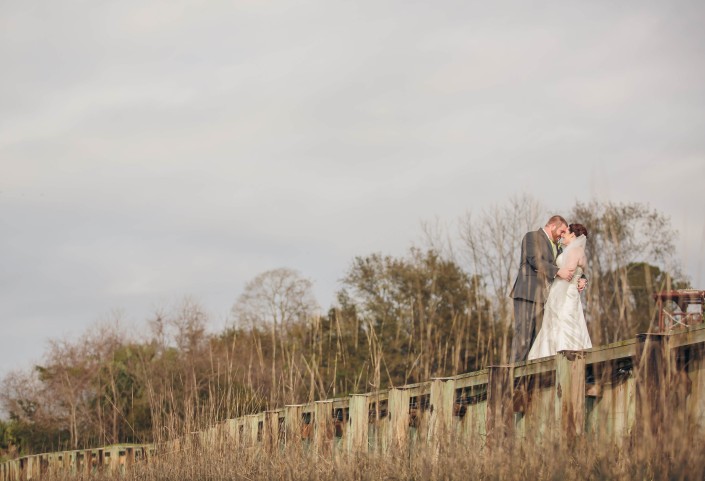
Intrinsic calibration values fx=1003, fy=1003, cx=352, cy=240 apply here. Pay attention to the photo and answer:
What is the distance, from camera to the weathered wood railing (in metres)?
5.87

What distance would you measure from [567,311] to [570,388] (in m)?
3.61

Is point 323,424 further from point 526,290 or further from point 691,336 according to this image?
point 691,336

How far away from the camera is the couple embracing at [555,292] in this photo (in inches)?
384

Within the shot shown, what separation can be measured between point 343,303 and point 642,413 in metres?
30.6

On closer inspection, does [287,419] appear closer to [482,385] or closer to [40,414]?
[482,385]

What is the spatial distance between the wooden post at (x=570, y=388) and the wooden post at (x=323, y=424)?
8.97 ft

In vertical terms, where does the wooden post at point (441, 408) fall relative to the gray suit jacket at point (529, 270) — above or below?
below

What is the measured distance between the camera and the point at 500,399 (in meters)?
6.97

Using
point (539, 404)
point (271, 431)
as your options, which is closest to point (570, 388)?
point (539, 404)

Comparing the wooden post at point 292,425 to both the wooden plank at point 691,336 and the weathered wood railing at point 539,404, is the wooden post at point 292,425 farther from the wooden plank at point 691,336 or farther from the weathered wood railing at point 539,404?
the wooden plank at point 691,336

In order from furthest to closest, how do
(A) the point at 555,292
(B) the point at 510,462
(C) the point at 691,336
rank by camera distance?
1. (A) the point at 555,292
2. (C) the point at 691,336
3. (B) the point at 510,462

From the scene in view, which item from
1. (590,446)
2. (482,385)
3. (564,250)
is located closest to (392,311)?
(564,250)

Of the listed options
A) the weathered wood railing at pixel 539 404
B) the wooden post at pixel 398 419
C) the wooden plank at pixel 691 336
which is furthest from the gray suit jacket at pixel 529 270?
the wooden plank at pixel 691 336

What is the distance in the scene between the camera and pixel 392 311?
3491 cm
